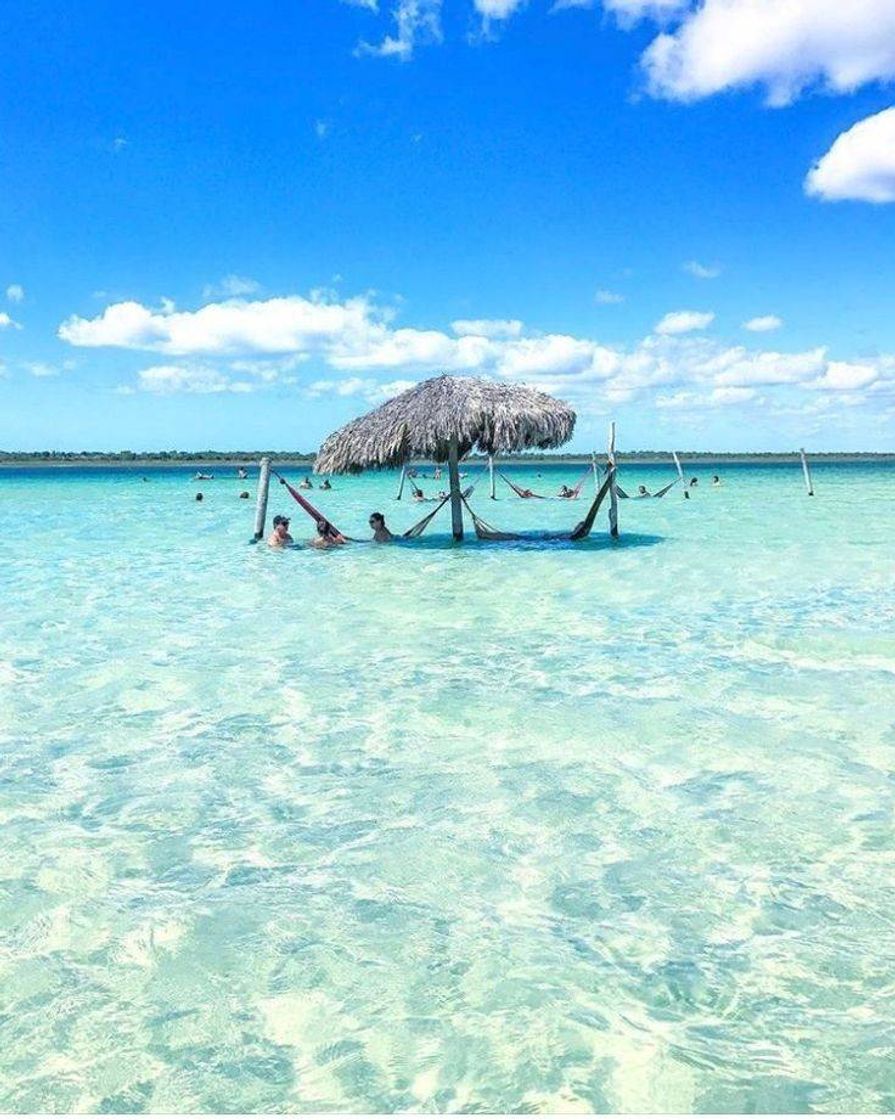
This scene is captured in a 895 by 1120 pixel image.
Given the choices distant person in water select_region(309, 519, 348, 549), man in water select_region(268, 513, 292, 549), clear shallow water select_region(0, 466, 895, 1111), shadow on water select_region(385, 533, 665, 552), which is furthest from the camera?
man in water select_region(268, 513, 292, 549)

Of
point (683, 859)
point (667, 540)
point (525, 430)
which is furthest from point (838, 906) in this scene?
Answer: point (667, 540)

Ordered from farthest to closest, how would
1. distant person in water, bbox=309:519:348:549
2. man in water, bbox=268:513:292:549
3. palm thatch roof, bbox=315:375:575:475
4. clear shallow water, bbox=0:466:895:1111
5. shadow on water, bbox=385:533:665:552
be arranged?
man in water, bbox=268:513:292:549 → distant person in water, bbox=309:519:348:549 → shadow on water, bbox=385:533:665:552 → palm thatch roof, bbox=315:375:575:475 → clear shallow water, bbox=0:466:895:1111

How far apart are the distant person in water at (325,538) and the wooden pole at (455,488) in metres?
2.10

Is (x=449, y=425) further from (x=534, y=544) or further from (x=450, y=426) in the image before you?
(x=534, y=544)

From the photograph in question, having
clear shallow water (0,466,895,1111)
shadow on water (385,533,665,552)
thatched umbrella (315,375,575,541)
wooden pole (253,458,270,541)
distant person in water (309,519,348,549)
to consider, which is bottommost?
clear shallow water (0,466,895,1111)

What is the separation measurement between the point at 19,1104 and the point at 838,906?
284 centimetres

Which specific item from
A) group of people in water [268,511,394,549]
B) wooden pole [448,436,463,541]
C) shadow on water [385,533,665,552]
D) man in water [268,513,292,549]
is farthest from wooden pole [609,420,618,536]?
man in water [268,513,292,549]

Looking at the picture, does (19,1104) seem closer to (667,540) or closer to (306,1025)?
(306,1025)

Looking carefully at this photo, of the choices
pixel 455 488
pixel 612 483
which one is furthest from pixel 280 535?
pixel 612 483

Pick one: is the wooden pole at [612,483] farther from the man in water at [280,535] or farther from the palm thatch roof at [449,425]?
the man in water at [280,535]

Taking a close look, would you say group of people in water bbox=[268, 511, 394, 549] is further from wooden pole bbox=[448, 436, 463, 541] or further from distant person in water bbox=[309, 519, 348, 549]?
wooden pole bbox=[448, 436, 463, 541]

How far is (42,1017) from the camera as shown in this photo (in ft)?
9.21

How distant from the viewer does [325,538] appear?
53.8 ft

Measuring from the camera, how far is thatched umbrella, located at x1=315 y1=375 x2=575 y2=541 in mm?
14391
